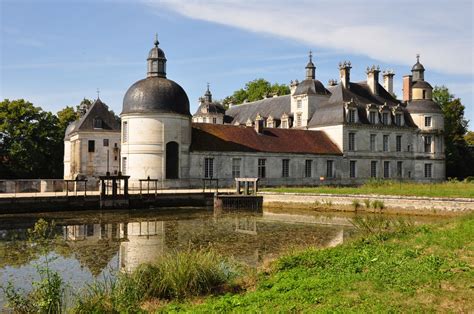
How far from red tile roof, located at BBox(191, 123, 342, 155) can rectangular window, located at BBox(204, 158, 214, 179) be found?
0.70 m

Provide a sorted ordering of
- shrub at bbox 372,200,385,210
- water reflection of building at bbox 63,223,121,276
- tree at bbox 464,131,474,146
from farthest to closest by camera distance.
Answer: tree at bbox 464,131,474,146, shrub at bbox 372,200,385,210, water reflection of building at bbox 63,223,121,276

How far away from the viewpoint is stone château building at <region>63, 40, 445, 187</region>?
29.9 meters

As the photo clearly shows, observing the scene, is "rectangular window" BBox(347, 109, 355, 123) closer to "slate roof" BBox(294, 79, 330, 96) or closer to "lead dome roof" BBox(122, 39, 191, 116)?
"slate roof" BBox(294, 79, 330, 96)

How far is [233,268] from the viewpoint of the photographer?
350 inches

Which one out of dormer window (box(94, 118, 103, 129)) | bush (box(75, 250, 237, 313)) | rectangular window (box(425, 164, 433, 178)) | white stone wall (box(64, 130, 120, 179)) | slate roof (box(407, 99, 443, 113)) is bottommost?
bush (box(75, 250, 237, 313))

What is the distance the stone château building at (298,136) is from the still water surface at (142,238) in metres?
7.60

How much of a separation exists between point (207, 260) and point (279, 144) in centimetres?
2688

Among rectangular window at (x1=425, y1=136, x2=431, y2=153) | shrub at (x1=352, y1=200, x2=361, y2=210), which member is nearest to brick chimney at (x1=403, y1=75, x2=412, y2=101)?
rectangular window at (x1=425, y1=136, x2=431, y2=153)

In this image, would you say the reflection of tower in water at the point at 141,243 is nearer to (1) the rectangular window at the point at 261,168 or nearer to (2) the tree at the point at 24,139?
(1) the rectangular window at the point at 261,168

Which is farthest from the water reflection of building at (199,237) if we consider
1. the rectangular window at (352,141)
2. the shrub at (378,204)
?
the rectangular window at (352,141)

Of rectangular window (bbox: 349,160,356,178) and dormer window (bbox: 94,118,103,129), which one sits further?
rectangular window (bbox: 349,160,356,178)

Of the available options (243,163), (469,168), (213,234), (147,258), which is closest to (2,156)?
(243,163)

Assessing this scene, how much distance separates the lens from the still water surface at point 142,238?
404 inches

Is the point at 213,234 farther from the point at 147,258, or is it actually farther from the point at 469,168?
the point at 469,168
